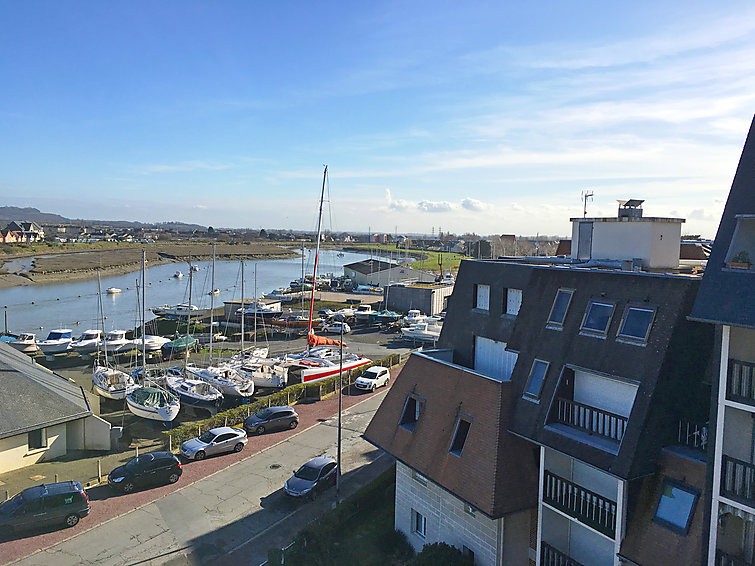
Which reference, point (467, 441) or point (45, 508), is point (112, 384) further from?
point (467, 441)

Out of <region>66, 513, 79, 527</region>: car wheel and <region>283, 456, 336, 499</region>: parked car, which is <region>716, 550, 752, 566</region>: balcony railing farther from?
<region>66, 513, 79, 527</region>: car wheel

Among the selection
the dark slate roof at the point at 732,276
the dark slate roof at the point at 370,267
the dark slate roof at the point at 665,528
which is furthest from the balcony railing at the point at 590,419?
the dark slate roof at the point at 370,267

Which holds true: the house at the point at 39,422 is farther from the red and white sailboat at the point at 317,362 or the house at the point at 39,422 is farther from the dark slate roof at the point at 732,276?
the dark slate roof at the point at 732,276

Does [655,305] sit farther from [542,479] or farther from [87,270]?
[87,270]

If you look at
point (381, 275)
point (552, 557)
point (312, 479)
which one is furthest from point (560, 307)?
point (381, 275)

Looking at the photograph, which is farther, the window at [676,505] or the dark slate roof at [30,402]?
the dark slate roof at [30,402]

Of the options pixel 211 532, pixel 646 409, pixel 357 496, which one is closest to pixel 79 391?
pixel 211 532
